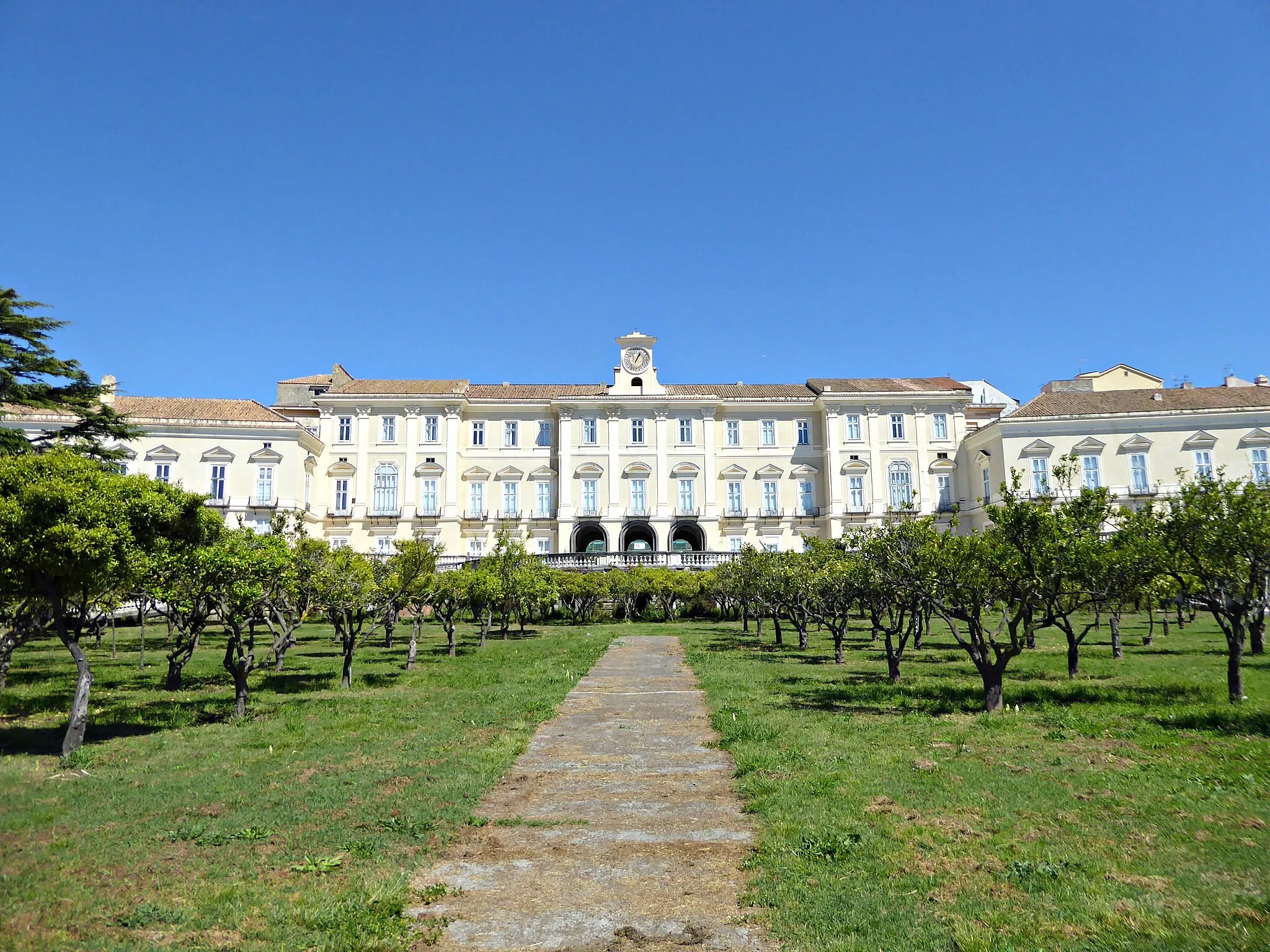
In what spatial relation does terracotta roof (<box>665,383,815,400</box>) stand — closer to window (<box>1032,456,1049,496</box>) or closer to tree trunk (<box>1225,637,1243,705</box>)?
window (<box>1032,456,1049,496</box>)

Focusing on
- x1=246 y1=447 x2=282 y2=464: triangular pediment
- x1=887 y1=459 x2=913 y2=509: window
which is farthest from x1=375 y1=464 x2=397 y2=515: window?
x1=887 y1=459 x2=913 y2=509: window

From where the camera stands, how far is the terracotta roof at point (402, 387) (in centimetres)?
5506

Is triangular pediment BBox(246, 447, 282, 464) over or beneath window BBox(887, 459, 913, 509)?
over

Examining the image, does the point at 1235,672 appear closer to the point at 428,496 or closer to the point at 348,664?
the point at 348,664

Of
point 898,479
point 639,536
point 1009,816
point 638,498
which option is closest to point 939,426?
point 898,479

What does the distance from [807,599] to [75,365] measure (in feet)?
65.2

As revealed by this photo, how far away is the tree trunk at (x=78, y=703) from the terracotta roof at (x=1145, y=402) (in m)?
50.7

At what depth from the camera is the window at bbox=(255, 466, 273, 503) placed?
1964 inches

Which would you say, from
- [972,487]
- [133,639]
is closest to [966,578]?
[133,639]

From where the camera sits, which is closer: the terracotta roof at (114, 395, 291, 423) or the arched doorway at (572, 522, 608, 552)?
the terracotta roof at (114, 395, 291, 423)

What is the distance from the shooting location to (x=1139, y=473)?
167 feet

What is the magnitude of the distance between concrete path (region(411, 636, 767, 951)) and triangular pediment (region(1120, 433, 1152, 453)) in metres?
48.5

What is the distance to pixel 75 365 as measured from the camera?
19.7m

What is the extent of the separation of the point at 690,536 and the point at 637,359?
12.7m
